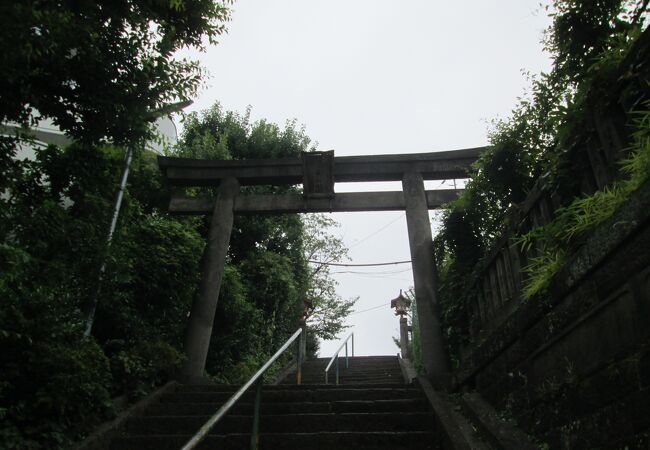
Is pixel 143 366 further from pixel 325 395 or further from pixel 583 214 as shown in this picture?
pixel 583 214

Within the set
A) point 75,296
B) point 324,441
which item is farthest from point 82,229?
point 324,441

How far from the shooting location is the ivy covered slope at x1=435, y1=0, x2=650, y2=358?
2508 mm

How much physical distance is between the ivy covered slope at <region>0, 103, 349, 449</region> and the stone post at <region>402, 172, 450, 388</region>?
3.64 m

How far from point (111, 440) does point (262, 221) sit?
747 centimetres

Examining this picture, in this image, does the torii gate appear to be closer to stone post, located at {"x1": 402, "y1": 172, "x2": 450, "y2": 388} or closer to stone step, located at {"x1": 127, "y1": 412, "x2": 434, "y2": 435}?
stone post, located at {"x1": 402, "y1": 172, "x2": 450, "y2": 388}

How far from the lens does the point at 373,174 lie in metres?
8.81

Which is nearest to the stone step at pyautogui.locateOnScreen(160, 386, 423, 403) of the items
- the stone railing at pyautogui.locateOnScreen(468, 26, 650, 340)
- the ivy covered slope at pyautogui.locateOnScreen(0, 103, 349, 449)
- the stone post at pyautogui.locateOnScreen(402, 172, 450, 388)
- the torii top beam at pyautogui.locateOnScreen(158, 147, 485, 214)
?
the stone post at pyautogui.locateOnScreen(402, 172, 450, 388)

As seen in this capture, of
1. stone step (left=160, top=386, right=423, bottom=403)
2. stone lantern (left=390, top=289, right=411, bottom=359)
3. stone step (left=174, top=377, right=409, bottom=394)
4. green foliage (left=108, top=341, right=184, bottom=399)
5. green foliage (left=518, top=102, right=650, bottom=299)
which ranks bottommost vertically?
stone step (left=160, top=386, right=423, bottom=403)

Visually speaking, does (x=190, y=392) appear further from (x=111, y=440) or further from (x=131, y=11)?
(x=131, y=11)

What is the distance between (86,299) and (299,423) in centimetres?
308

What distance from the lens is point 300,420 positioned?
490cm

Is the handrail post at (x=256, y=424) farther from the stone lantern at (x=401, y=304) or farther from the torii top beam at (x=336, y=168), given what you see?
the stone lantern at (x=401, y=304)

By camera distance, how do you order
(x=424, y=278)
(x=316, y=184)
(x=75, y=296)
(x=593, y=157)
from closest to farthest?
(x=593, y=157) → (x=75, y=296) → (x=424, y=278) → (x=316, y=184)

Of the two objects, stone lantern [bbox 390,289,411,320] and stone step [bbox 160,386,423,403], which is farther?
stone lantern [bbox 390,289,411,320]
